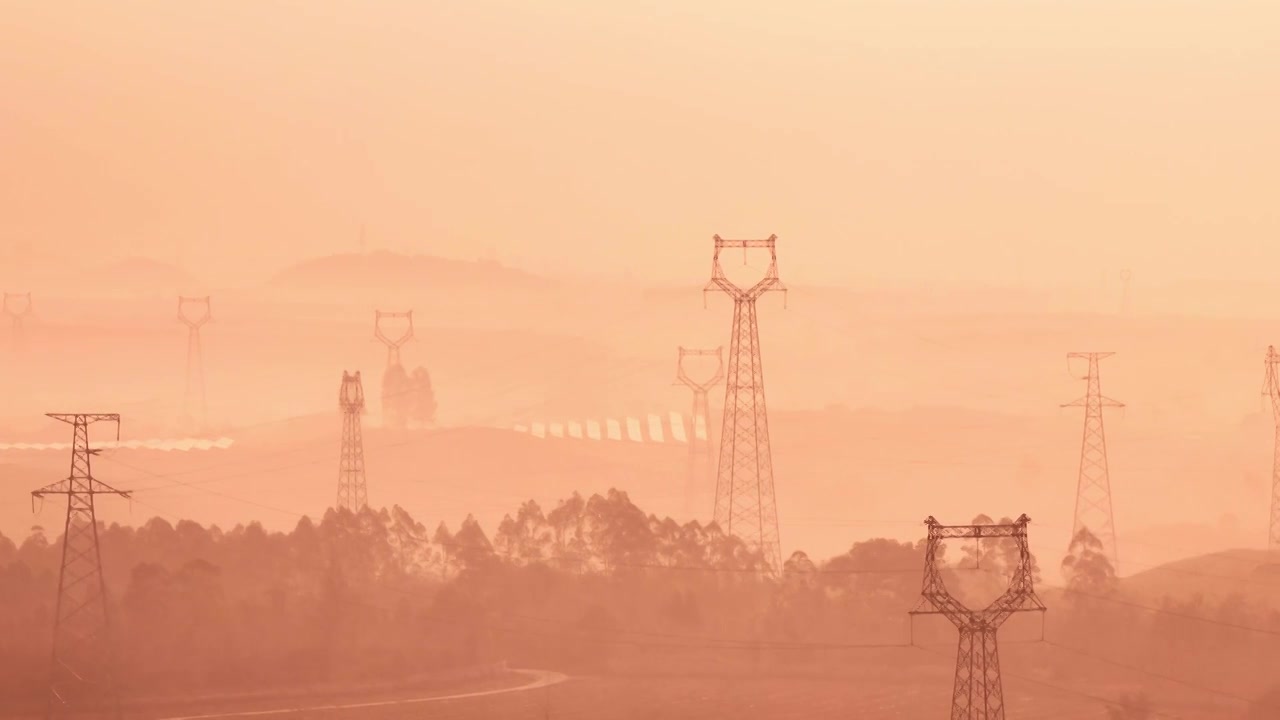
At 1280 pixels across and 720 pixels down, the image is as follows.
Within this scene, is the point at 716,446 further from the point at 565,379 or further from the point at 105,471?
the point at 105,471

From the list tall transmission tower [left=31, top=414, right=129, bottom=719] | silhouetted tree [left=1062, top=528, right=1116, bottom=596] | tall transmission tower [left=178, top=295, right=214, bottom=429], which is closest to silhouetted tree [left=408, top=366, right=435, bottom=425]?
tall transmission tower [left=178, top=295, right=214, bottom=429]

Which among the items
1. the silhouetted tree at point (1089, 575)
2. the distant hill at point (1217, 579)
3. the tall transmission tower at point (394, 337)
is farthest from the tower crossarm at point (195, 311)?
the distant hill at point (1217, 579)

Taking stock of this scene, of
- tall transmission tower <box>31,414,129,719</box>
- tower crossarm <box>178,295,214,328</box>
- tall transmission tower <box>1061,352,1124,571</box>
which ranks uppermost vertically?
tower crossarm <box>178,295,214,328</box>

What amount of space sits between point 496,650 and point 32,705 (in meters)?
23.5

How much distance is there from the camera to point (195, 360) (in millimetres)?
161375

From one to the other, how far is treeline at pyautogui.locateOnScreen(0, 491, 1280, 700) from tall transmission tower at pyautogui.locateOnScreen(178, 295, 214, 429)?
144 feet

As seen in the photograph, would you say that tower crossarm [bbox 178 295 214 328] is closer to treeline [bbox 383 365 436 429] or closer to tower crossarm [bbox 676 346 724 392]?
treeline [bbox 383 365 436 429]

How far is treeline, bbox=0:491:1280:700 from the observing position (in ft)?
278

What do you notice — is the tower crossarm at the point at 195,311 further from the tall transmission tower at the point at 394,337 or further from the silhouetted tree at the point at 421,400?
the silhouetted tree at the point at 421,400

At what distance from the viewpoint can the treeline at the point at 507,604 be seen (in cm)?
8488

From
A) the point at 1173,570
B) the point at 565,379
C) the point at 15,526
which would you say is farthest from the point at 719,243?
the point at 565,379

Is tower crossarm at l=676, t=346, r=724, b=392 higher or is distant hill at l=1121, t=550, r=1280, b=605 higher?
tower crossarm at l=676, t=346, r=724, b=392

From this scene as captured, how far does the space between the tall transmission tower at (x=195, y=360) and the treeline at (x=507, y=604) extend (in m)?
44.0

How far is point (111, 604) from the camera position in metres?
86.4
